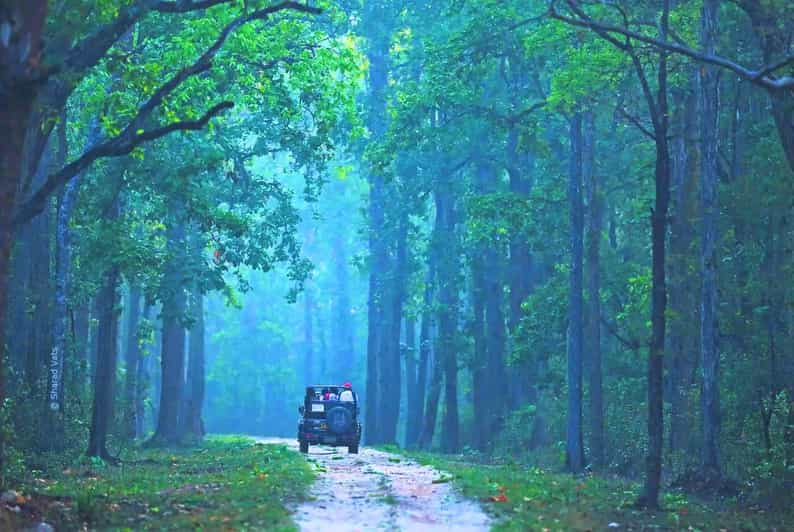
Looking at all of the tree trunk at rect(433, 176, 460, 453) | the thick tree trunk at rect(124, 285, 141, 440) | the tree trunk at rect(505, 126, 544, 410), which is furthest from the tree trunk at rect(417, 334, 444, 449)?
the thick tree trunk at rect(124, 285, 141, 440)

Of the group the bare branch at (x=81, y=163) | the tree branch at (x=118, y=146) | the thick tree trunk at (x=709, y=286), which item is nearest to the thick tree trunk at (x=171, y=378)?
the thick tree trunk at (x=709, y=286)

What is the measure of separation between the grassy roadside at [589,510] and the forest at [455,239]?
13 centimetres

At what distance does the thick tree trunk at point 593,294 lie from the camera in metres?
32.3

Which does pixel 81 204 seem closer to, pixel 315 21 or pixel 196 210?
pixel 196 210

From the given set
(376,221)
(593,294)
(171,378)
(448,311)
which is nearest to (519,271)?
(448,311)

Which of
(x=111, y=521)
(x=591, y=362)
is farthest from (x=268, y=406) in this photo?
(x=111, y=521)

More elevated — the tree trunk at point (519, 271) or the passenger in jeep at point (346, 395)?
the tree trunk at point (519, 271)

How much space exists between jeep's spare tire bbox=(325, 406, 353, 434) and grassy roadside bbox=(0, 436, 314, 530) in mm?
6350

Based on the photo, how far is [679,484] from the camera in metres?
24.7

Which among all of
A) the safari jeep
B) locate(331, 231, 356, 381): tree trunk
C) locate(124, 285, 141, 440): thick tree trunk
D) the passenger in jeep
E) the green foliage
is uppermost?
locate(331, 231, 356, 381): tree trunk

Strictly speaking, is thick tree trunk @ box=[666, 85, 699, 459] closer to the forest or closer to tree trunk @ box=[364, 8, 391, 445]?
the forest

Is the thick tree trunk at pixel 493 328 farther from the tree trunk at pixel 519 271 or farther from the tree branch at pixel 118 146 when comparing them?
the tree branch at pixel 118 146

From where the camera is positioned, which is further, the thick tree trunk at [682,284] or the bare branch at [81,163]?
the thick tree trunk at [682,284]

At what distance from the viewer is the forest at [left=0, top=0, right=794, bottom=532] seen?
738 inches
